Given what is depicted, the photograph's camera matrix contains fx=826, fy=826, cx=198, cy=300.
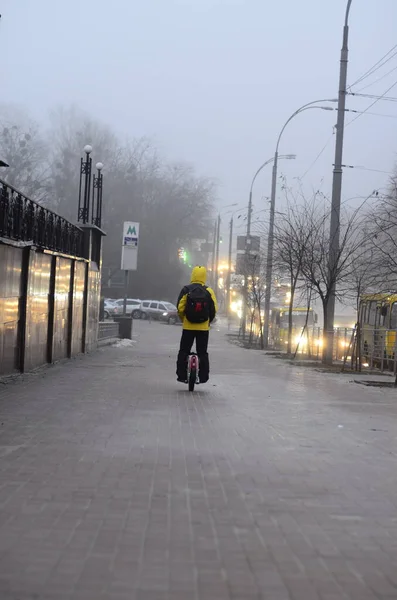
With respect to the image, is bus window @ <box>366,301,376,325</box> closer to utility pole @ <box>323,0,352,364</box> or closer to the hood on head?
utility pole @ <box>323,0,352,364</box>

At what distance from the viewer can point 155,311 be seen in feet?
220

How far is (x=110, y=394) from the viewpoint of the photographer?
11.3m

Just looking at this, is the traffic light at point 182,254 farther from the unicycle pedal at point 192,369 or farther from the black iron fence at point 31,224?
the unicycle pedal at point 192,369

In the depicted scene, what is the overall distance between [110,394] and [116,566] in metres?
7.25

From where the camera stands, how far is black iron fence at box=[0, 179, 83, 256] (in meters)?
12.0

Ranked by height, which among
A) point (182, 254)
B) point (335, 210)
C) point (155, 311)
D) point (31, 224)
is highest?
point (182, 254)

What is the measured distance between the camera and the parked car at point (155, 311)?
217 ft

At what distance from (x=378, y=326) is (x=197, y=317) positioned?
19.7 m

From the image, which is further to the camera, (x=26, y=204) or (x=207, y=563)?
(x=26, y=204)

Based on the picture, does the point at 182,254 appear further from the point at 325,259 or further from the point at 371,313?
the point at 325,259

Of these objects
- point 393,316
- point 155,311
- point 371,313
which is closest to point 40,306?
point 393,316

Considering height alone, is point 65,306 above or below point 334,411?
above

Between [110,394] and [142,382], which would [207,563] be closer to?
[110,394]

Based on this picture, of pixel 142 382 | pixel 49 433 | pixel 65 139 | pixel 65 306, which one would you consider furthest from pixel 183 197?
pixel 49 433
